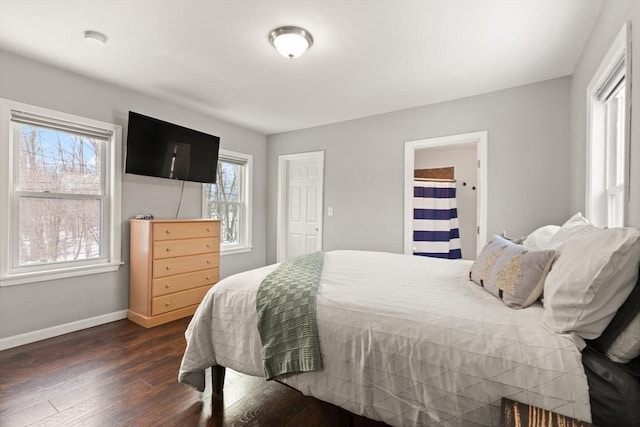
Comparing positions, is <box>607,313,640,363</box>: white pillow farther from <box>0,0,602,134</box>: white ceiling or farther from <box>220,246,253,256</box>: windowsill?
<box>220,246,253,256</box>: windowsill

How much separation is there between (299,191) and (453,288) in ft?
10.9

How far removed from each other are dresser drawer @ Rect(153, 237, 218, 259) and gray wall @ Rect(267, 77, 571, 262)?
1426 mm

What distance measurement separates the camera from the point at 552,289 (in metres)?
1.08

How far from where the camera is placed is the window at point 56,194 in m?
2.41

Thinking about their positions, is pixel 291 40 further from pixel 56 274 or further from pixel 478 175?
pixel 56 274

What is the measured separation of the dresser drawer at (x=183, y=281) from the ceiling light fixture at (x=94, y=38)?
6.77 ft

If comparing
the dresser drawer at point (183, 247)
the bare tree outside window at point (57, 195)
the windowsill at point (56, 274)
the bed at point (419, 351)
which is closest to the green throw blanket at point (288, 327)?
the bed at point (419, 351)

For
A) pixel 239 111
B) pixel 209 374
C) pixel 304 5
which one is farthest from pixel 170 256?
pixel 304 5

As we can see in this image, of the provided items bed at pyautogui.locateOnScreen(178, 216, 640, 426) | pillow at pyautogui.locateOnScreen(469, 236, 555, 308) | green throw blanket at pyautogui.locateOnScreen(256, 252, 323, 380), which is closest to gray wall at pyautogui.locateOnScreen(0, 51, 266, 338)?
bed at pyautogui.locateOnScreen(178, 216, 640, 426)

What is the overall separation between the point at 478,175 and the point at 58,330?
4371 millimetres

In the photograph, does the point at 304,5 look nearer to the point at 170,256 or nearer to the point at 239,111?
the point at 239,111

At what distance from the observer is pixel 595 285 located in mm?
918

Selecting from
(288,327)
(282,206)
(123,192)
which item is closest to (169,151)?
(123,192)

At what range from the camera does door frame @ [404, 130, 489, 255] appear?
309 centimetres
